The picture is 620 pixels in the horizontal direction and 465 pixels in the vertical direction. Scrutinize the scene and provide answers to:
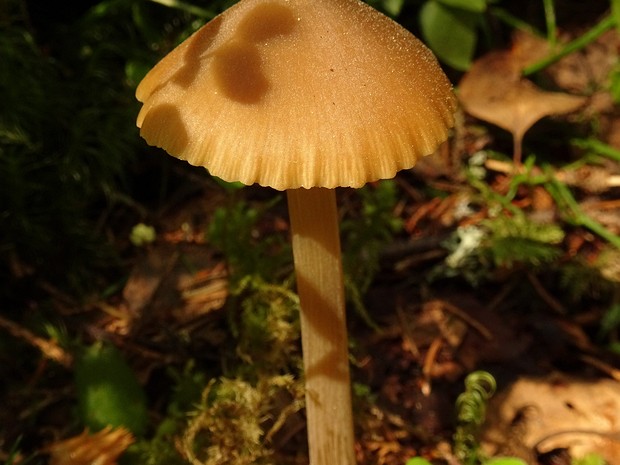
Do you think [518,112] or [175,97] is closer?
[175,97]

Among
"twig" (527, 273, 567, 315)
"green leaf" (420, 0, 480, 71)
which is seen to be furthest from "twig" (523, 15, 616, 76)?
"twig" (527, 273, 567, 315)

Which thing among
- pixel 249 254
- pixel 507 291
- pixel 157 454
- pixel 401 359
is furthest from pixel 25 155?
pixel 507 291

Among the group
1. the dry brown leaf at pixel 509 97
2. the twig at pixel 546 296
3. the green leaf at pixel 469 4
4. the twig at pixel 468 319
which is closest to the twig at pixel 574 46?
the dry brown leaf at pixel 509 97

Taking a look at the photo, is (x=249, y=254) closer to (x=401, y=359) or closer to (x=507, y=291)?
(x=401, y=359)

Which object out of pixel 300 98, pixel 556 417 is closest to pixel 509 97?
pixel 556 417

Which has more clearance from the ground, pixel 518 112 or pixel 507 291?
pixel 518 112

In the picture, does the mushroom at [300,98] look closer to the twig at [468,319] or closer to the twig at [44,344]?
the twig at [44,344]
